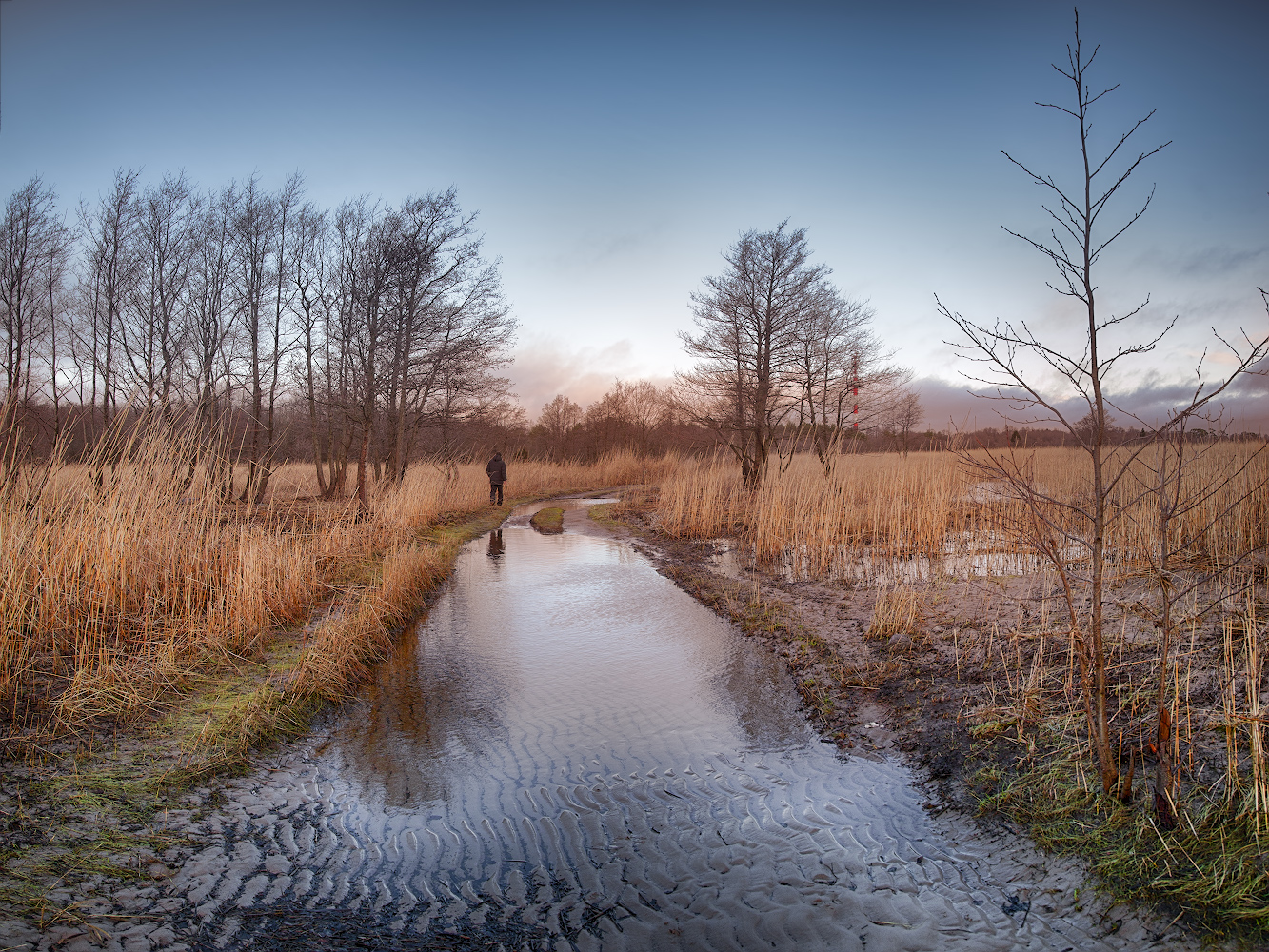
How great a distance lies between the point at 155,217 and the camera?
46.3 feet

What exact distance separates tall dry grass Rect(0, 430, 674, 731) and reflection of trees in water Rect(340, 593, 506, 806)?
379mm

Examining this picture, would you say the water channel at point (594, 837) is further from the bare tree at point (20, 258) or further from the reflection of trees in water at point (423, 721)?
the bare tree at point (20, 258)

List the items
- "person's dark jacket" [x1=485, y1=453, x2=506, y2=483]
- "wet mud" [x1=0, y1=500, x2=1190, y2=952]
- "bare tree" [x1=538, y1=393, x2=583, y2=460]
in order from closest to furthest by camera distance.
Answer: "wet mud" [x1=0, y1=500, x2=1190, y2=952]
"person's dark jacket" [x1=485, y1=453, x2=506, y2=483]
"bare tree" [x1=538, y1=393, x2=583, y2=460]

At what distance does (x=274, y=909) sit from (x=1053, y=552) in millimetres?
3612

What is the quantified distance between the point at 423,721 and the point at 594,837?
1974 mm

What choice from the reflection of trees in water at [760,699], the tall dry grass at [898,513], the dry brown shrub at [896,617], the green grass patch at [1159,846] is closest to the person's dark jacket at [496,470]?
the tall dry grass at [898,513]

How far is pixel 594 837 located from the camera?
3076mm

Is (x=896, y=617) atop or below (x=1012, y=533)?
below

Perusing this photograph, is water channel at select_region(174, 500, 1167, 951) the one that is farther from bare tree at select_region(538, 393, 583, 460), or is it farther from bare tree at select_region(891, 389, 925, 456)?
bare tree at select_region(538, 393, 583, 460)

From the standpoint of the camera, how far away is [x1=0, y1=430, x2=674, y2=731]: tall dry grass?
13.2 feet

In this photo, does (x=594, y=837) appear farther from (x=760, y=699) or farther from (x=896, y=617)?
(x=896, y=617)

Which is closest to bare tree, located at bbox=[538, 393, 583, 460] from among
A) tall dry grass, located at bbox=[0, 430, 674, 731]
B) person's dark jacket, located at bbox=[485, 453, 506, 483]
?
person's dark jacket, located at bbox=[485, 453, 506, 483]

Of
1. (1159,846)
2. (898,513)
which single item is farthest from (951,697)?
(898,513)

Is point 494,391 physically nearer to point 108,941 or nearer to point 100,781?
point 100,781
